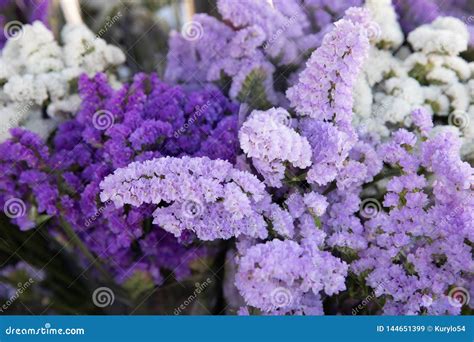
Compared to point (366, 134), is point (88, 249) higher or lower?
higher

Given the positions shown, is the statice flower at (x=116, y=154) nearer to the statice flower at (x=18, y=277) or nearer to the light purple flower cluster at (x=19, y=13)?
the statice flower at (x=18, y=277)

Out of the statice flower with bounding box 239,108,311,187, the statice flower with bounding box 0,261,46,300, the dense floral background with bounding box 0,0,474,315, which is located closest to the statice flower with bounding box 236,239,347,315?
the dense floral background with bounding box 0,0,474,315

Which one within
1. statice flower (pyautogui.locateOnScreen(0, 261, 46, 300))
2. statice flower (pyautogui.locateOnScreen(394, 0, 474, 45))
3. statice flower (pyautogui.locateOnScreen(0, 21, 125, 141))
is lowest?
statice flower (pyautogui.locateOnScreen(394, 0, 474, 45))

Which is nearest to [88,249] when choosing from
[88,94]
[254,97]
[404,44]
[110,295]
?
[110,295]

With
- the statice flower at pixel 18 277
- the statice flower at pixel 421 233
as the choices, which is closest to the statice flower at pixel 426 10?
the statice flower at pixel 421 233

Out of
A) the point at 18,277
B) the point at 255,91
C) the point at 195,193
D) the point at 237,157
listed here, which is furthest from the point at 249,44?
the point at 18,277

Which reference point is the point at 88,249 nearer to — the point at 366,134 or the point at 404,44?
the point at 366,134

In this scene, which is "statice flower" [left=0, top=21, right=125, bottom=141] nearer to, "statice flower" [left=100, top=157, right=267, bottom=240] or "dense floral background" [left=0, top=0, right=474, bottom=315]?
"dense floral background" [left=0, top=0, right=474, bottom=315]

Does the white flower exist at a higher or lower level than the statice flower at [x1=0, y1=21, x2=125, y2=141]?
lower
